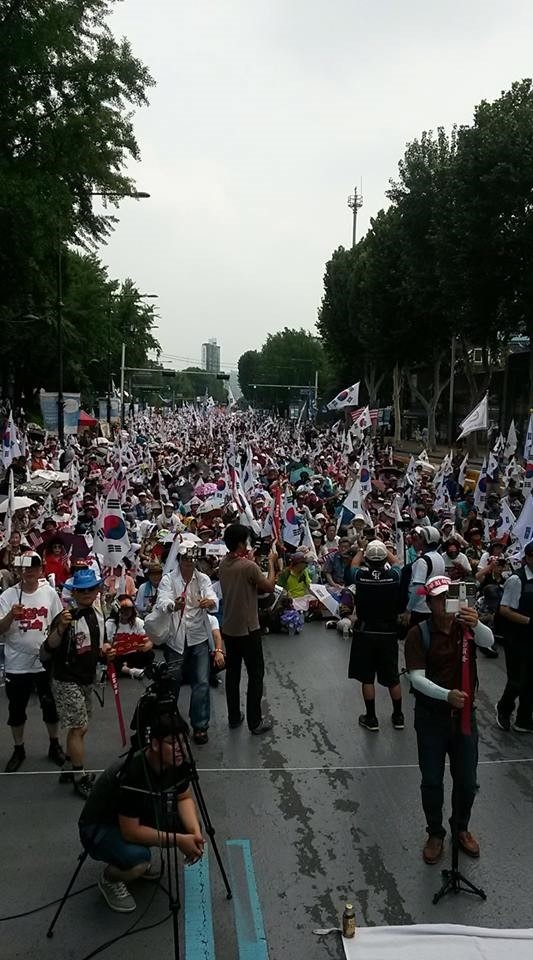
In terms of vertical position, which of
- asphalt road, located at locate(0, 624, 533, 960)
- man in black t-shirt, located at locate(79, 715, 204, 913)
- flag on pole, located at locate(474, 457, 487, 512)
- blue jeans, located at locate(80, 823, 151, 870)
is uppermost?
flag on pole, located at locate(474, 457, 487, 512)

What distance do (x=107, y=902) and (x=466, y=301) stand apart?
25.2 metres

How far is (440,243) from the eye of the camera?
26.2m

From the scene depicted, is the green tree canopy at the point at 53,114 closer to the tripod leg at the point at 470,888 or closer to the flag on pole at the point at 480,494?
the flag on pole at the point at 480,494

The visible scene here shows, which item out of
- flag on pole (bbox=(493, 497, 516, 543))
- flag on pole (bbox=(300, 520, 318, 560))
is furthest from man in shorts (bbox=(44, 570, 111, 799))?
flag on pole (bbox=(493, 497, 516, 543))

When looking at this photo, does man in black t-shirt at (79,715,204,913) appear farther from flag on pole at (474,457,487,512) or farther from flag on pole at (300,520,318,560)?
flag on pole at (474,457,487,512)

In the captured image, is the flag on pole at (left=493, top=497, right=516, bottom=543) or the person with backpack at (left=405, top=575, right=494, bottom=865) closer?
the person with backpack at (left=405, top=575, right=494, bottom=865)

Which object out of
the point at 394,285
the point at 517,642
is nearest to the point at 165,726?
the point at 517,642

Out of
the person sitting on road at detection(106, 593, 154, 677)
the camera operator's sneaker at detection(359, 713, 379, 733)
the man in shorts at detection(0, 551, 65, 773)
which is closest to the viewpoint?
the man in shorts at detection(0, 551, 65, 773)

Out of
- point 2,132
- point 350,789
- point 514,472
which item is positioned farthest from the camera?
point 2,132

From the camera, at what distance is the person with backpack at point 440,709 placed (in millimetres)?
4387

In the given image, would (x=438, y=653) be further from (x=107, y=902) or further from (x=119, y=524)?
(x=119, y=524)

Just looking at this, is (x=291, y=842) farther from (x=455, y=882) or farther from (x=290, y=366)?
(x=290, y=366)

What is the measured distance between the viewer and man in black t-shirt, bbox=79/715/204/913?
371 centimetres

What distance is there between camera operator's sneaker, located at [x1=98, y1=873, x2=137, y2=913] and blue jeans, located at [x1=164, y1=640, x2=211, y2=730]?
2074 millimetres
